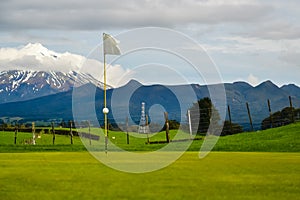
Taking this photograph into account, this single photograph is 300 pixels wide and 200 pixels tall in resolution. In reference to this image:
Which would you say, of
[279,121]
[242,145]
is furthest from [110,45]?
[279,121]

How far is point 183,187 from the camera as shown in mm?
14711

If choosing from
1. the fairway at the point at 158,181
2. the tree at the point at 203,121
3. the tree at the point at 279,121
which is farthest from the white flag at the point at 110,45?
the tree at the point at 203,121

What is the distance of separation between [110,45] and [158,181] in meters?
12.0

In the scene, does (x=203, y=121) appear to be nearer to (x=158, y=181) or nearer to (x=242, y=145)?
(x=242, y=145)

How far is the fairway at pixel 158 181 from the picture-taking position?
13461 mm

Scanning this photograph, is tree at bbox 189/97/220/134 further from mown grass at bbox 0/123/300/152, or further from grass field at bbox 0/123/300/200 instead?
grass field at bbox 0/123/300/200

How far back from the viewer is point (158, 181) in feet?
52.6

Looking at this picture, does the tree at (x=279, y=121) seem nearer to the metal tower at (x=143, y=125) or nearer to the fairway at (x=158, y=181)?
the metal tower at (x=143, y=125)

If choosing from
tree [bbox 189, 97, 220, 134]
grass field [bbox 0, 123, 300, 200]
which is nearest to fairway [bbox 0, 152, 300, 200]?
grass field [bbox 0, 123, 300, 200]

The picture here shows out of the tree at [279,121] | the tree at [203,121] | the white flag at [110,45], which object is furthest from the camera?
the tree at [203,121]

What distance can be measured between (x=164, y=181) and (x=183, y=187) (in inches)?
53.5

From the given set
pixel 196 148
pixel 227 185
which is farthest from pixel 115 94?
pixel 227 185

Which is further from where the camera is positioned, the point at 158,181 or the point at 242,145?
the point at 242,145

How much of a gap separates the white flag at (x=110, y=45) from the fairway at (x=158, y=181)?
682cm
